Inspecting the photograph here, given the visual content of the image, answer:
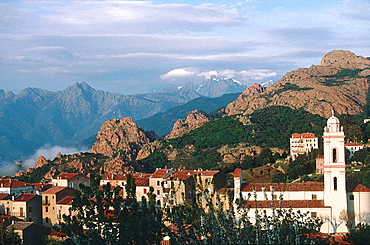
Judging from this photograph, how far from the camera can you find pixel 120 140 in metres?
185

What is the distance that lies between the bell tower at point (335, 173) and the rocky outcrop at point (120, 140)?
130 metres

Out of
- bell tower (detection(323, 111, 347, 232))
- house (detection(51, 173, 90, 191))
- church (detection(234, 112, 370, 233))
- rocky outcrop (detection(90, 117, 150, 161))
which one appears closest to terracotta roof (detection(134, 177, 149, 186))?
house (detection(51, 173, 90, 191))

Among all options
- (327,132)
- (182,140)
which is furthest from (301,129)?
(327,132)

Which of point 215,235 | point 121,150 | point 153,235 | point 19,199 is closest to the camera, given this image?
point 215,235

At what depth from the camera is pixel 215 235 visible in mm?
30734

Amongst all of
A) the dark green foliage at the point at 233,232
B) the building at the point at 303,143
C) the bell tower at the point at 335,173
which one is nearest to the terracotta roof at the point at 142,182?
the bell tower at the point at 335,173

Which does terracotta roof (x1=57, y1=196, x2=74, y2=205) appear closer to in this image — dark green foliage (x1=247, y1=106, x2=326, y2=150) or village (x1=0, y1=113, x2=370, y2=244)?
village (x1=0, y1=113, x2=370, y2=244)

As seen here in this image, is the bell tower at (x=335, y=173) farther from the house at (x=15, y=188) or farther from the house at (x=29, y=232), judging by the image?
the house at (x=15, y=188)

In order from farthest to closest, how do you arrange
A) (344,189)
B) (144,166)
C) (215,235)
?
(144,166) < (344,189) < (215,235)

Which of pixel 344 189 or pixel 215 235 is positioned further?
pixel 344 189

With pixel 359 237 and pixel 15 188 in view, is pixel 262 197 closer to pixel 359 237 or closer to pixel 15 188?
pixel 359 237

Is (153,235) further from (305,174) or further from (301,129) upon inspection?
(301,129)

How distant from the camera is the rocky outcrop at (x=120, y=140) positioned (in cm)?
17912

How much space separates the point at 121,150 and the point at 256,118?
167 ft
